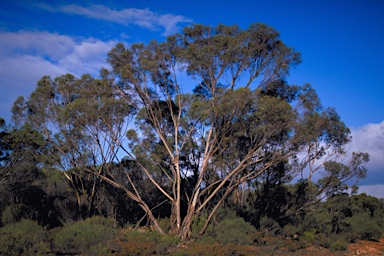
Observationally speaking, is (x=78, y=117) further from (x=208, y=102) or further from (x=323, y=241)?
(x=323, y=241)

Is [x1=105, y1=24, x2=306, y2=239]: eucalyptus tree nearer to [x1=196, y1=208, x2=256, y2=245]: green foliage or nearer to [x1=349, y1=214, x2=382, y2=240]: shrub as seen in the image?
[x1=196, y1=208, x2=256, y2=245]: green foliage

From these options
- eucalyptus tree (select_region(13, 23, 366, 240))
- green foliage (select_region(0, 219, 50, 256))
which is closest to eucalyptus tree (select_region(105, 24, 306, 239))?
eucalyptus tree (select_region(13, 23, 366, 240))

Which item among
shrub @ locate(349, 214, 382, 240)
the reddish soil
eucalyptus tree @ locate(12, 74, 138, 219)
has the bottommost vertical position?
the reddish soil

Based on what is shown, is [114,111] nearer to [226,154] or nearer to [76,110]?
[76,110]

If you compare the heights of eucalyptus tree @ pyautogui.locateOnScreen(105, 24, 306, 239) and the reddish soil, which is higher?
eucalyptus tree @ pyautogui.locateOnScreen(105, 24, 306, 239)

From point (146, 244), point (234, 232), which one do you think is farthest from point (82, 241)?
point (234, 232)

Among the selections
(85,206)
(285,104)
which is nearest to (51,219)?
(85,206)

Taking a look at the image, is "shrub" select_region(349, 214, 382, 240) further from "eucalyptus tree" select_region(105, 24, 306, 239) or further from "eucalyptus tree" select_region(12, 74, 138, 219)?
"eucalyptus tree" select_region(12, 74, 138, 219)

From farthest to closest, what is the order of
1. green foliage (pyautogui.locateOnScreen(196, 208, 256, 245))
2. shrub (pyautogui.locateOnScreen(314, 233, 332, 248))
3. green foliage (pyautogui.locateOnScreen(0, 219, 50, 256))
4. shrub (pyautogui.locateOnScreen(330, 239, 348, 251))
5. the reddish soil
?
shrub (pyautogui.locateOnScreen(314, 233, 332, 248))
shrub (pyautogui.locateOnScreen(330, 239, 348, 251))
the reddish soil
green foliage (pyautogui.locateOnScreen(196, 208, 256, 245))
green foliage (pyautogui.locateOnScreen(0, 219, 50, 256))

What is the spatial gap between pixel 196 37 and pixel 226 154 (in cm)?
672

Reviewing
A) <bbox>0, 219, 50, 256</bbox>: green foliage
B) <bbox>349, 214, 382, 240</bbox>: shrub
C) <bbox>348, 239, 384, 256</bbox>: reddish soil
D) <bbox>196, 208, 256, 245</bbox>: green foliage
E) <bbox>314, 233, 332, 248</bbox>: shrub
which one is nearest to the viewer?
<bbox>0, 219, 50, 256</bbox>: green foliage

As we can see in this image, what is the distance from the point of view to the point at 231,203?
26578 millimetres

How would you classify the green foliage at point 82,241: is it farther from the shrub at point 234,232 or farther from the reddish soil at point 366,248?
the reddish soil at point 366,248

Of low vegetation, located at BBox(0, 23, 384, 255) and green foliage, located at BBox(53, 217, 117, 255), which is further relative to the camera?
low vegetation, located at BBox(0, 23, 384, 255)
